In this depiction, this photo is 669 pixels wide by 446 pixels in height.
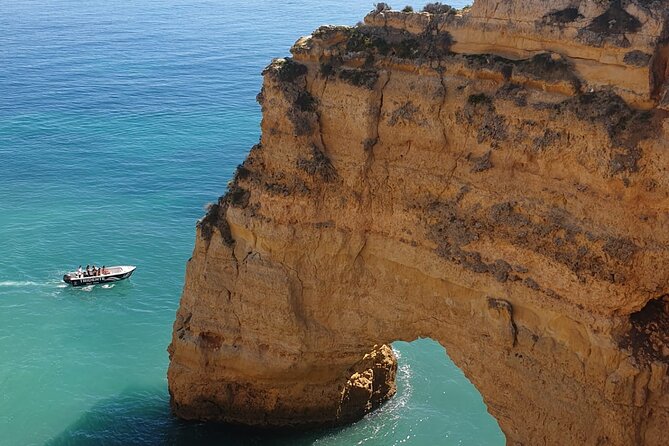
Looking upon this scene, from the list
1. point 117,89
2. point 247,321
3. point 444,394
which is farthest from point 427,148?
point 117,89

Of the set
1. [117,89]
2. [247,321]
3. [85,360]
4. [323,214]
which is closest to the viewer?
[323,214]

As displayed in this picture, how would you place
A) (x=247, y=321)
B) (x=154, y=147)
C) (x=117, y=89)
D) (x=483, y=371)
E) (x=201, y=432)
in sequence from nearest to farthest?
1. (x=483, y=371)
2. (x=247, y=321)
3. (x=201, y=432)
4. (x=154, y=147)
5. (x=117, y=89)

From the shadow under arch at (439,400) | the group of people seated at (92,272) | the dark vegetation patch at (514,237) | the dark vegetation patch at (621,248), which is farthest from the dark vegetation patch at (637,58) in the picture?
the group of people seated at (92,272)

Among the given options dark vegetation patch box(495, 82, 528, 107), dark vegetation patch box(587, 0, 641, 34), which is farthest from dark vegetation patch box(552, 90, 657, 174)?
dark vegetation patch box(495, 82, 528, 107)

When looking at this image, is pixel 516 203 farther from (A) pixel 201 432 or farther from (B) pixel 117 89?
(B) pixel 117 89

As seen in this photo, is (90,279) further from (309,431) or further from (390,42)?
(390,42)

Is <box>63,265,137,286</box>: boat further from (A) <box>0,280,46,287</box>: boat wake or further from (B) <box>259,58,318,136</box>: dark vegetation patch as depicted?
(B) <box>259,58,318,136</box>: dark vegetation patch

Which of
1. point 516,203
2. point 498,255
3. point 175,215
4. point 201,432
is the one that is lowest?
point 201,432

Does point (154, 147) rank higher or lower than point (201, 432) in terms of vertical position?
higher
